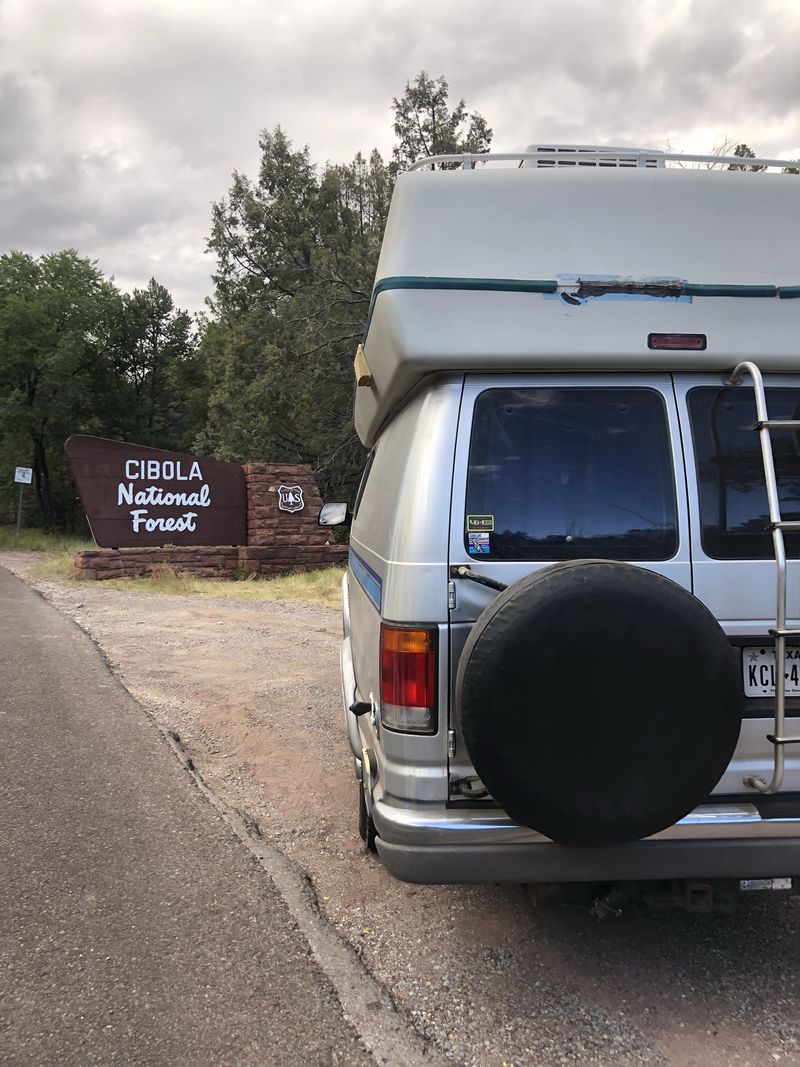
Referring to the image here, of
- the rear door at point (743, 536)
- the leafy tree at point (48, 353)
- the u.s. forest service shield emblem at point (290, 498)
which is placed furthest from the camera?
the leafy tree at point (48, 353)

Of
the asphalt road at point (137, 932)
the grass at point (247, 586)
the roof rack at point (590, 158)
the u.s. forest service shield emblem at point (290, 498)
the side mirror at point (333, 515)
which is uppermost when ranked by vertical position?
the roof rack at point (590, 158)

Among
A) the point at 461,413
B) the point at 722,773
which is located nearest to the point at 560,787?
the point at 722,773

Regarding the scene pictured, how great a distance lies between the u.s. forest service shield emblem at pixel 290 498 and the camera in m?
15.6

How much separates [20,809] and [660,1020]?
131 inches

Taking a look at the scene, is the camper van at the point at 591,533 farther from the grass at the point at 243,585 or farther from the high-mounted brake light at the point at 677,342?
the grass at the point at 243,585

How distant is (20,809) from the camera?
4199mm

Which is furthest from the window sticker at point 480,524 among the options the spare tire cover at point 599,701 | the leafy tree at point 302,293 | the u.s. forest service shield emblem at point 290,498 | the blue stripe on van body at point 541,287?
the leafy tree at point 302,293

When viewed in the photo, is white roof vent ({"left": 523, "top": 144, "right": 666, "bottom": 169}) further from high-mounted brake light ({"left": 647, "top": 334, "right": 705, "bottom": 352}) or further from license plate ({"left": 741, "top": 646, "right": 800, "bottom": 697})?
license plate ({"left": 741, "top": 646, "right": 800, "bottom": 697})

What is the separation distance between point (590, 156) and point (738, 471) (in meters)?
1.82

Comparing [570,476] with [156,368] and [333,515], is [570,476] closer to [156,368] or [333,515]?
[333,515]

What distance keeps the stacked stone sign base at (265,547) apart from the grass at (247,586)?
0.26 m

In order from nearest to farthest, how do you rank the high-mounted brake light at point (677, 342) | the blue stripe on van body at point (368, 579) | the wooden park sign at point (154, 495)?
the high-mounted brake light at point (677, 342), the blue stripe on van body at point (368, 579), the wooden park sign at point (154, 495)

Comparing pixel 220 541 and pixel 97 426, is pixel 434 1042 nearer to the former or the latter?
pixel 220 541

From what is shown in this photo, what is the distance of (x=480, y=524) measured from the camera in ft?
8.50
